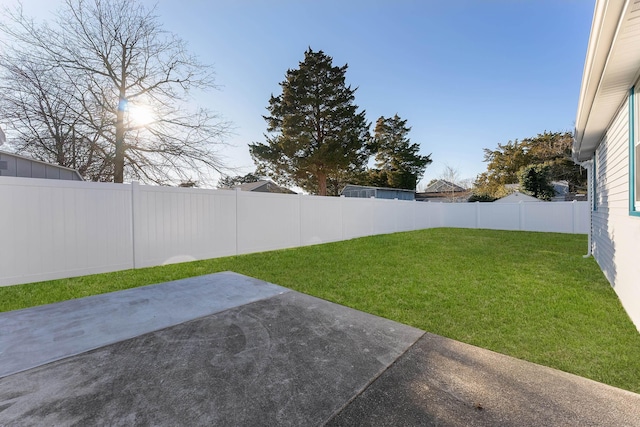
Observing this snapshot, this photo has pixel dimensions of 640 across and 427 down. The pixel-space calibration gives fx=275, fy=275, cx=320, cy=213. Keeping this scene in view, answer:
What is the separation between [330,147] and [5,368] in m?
16.6

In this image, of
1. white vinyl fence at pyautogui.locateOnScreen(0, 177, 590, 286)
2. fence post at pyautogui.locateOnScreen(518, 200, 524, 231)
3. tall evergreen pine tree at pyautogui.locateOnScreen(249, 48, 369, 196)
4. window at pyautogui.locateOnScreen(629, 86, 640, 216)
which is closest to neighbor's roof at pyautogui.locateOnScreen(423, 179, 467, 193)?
tall evergreen pine tree at pyautogui.locateOnScreen(249, 48, 369, 196)

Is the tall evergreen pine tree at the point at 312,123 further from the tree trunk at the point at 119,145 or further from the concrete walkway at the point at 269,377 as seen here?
the concrete walkway at the point at 269,377

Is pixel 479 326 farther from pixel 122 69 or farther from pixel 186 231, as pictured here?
pixel 122 69

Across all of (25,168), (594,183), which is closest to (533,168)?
(594,183)

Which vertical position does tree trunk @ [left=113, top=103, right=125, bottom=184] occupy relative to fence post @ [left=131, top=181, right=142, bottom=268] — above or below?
above

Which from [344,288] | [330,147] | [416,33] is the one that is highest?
[416,33]

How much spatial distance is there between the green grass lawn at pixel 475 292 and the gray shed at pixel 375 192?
1337 cm

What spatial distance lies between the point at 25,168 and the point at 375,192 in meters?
17.1

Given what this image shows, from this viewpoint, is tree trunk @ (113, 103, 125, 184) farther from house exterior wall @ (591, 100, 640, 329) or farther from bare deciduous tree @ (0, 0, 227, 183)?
house exterior wall @ (591, 100, 640, 329)

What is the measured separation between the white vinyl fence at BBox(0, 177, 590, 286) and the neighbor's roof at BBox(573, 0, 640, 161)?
19.0 ft

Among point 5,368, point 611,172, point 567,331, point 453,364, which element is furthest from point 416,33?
point 5,368

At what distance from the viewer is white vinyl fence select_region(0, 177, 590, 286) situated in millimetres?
3809

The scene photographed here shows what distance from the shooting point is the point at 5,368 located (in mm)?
1937

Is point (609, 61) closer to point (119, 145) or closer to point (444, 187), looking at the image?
point (119, 145)
